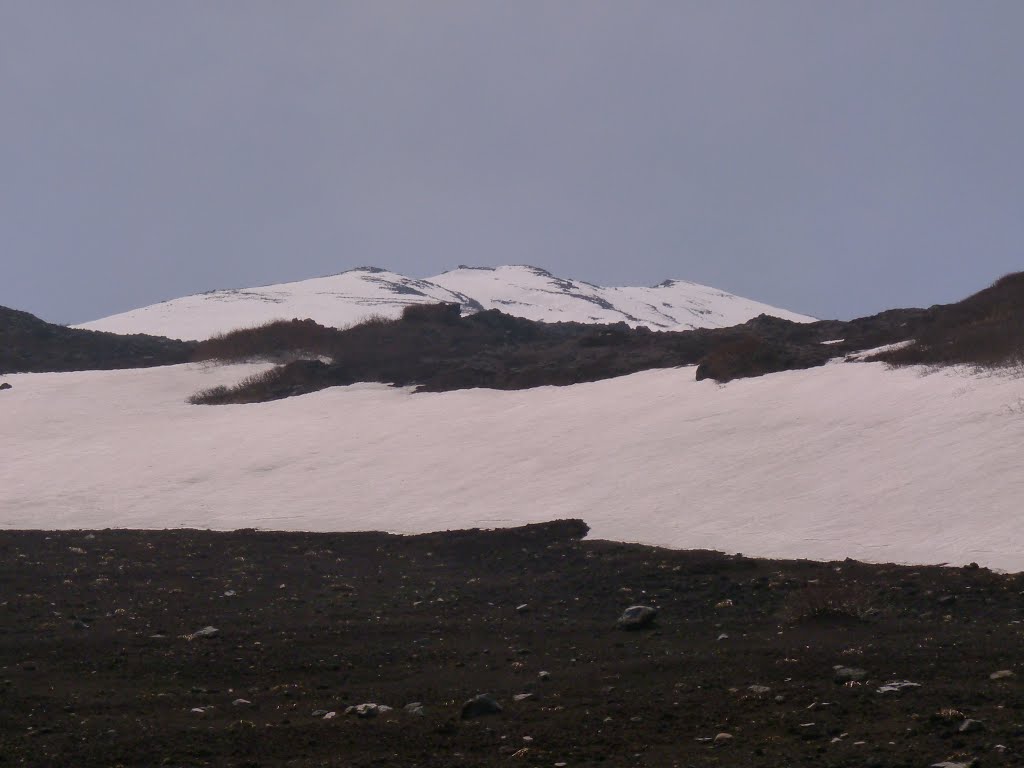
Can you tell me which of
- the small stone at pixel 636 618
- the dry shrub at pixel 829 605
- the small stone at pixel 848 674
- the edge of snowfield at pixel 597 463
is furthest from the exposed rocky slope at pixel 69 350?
the small stone at pixel 848 674

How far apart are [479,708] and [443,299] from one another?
82.1m

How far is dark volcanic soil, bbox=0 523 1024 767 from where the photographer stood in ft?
23.2

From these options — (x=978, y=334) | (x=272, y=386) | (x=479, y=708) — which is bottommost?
(x=479, y=708)

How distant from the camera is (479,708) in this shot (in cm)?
811

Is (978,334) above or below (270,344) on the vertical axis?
below

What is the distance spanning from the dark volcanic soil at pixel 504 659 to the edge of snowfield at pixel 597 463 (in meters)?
2.22

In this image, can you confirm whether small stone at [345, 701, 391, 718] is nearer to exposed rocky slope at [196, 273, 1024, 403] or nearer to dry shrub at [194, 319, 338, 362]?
exposed rocky slope at [196, 273, 1024, 403]

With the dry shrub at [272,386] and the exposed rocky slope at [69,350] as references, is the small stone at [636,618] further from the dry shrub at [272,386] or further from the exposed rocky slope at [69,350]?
the exposed rocky slope at [69,350]

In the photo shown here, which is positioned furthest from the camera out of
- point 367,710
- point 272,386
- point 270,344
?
point 270,344

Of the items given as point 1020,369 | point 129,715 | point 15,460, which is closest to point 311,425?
point 15,460

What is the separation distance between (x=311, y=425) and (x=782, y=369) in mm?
12619

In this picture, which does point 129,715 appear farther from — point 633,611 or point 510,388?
point 510,388

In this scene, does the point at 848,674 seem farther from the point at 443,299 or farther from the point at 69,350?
the point at 443,299

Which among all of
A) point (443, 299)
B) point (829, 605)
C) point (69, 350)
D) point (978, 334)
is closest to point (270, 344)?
point (69, 350)
